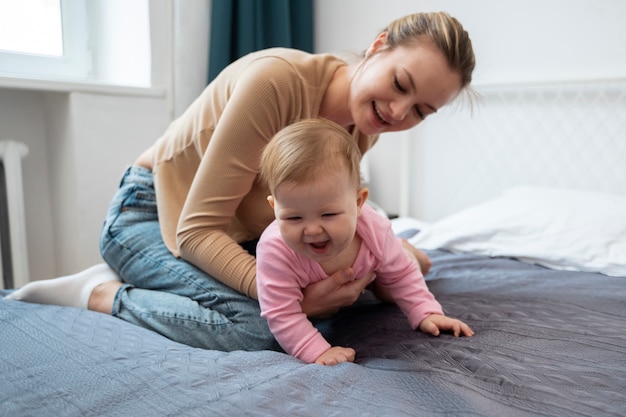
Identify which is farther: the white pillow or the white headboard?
the white headboard

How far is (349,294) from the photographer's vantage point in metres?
0.92

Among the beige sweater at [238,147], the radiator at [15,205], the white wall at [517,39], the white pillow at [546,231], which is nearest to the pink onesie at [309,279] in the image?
the beige sweater at [238,147]

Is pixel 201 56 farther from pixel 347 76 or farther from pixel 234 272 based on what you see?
pixel 234 272

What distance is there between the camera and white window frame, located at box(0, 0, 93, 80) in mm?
1861

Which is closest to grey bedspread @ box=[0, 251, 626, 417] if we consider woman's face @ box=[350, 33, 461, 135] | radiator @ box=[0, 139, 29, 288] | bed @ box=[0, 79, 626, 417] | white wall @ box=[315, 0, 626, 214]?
bed @ box=[0, 79, 626, 417]

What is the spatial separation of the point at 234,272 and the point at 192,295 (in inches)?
4.5

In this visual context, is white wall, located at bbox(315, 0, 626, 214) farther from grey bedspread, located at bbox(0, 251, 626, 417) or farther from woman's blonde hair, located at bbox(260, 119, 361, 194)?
woman's blonde hair, located at bbox(260, 119, 361, 194)

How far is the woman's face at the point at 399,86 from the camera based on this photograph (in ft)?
3.24

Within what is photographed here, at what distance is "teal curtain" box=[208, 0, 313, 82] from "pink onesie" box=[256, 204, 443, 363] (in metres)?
1.37

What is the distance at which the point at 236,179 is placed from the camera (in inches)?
38.7

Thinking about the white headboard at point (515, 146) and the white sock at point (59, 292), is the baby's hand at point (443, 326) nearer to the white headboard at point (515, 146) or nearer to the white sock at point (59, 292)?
the white sock at point (59, 292)

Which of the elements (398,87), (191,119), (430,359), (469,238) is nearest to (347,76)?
(398,87)

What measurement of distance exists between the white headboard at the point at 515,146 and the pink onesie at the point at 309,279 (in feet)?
3.40

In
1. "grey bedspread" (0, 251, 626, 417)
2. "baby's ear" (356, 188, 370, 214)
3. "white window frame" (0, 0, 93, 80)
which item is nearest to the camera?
"grey bedspread" (0, 251, 626, 417)
